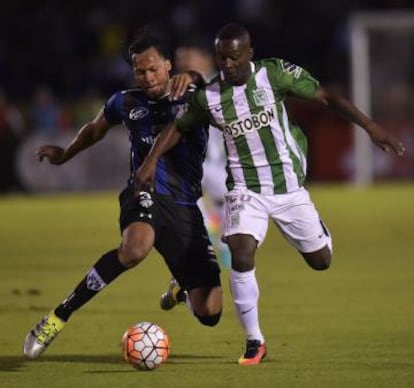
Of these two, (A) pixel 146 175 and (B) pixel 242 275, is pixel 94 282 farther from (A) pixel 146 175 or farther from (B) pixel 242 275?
(B) pixel 242 275

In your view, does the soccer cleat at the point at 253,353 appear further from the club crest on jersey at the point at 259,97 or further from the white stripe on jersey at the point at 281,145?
the club crest on jersey at the point at 259,97

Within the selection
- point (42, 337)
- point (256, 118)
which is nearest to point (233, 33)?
point (256, 118)

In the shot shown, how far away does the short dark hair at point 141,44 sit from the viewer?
311 inches

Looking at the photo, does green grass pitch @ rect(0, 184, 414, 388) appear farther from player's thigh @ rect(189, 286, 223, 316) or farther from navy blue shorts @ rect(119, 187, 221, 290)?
navy blue shorts @ rect(119, 187, 221, 290)

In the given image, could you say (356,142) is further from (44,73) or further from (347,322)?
(347,322)

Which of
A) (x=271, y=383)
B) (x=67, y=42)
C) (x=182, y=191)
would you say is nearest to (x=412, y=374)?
(x=271, y=383)

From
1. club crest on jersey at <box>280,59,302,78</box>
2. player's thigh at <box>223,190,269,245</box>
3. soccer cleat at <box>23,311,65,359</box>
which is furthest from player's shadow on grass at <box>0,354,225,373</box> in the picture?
club crest on jersey at <box>280,59,302,78</box>

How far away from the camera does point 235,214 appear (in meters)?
7.75

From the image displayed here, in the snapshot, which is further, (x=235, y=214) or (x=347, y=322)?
(x=347, y=322)

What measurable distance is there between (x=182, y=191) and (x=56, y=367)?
137 cm

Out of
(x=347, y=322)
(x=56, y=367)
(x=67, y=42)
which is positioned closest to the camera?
(x=56, y=367)

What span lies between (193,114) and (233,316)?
2589 millimetres

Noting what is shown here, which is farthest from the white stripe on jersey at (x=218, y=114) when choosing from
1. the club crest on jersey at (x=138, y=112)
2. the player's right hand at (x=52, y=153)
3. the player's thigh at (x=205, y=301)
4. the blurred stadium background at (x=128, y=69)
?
the blurred stadium background at (x=128, y=69)

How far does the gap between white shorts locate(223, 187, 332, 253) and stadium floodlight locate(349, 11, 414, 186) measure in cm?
1596
